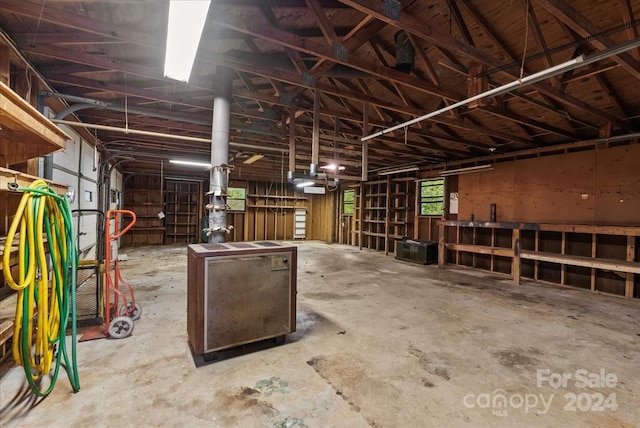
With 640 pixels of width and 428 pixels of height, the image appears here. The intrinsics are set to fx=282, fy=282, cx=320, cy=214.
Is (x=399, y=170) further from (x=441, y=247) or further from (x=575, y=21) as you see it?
(x=575, y=21)

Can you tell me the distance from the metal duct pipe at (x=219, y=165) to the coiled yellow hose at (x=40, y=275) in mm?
1209

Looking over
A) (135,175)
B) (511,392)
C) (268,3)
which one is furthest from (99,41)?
(135,175)

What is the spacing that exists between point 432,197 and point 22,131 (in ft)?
25.9

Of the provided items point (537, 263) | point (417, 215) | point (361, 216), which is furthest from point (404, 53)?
point (361, 216)

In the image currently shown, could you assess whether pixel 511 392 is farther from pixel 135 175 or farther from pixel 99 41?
pixel 135 175

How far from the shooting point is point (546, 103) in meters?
3.96

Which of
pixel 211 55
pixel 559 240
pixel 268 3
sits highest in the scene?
pixel 268 3

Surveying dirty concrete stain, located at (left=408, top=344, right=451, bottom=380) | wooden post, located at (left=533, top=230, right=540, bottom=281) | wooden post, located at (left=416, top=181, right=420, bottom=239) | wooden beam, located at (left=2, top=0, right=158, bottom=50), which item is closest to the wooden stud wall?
wooden post, located at (left=533, top=230, right=540, bottom=281)

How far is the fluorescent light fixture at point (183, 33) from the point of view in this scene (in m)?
1.57

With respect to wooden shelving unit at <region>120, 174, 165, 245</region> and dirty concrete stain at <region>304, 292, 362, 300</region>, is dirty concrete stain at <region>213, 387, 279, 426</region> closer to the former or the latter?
dirty concrete stain at <region>304, 292, 362, 300</region>

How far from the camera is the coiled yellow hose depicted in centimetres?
148

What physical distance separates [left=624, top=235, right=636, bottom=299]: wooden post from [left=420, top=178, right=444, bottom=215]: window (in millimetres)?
3528

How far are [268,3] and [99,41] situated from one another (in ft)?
5.26

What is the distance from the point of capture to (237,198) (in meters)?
11.0
